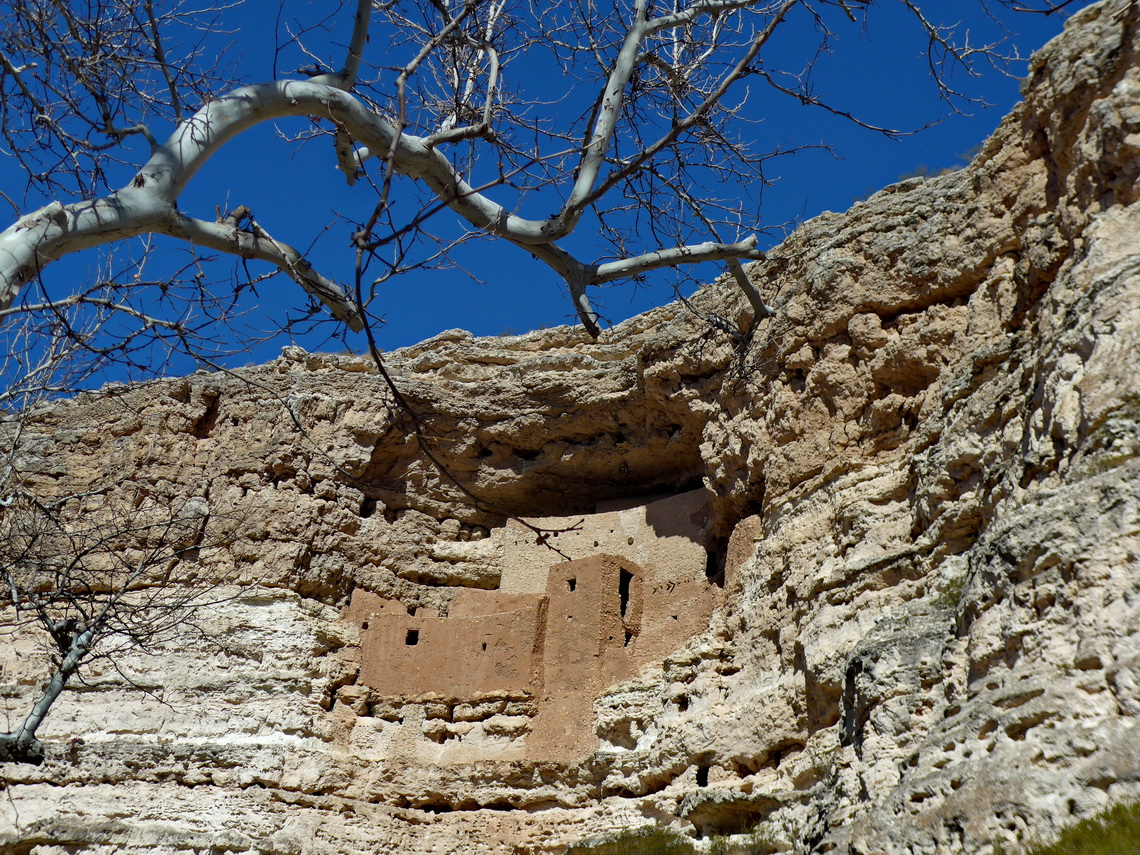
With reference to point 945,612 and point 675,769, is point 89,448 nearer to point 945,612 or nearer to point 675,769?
point 675,769

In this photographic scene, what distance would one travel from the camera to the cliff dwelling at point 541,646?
1675 centimetres

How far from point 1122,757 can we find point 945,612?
4259mm

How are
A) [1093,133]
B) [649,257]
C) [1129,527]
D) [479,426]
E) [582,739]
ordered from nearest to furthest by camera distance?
[649,257]
[1129,527]
[1093,133]
[582,739]
[479,426]

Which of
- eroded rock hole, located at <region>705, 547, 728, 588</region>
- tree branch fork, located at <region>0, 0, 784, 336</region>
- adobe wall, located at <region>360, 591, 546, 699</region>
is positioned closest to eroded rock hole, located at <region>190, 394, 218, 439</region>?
adobe wall, located at <region>360, 591, 546, 699</region>

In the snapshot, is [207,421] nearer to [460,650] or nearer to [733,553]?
[460,650]

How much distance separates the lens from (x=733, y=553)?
1623cm

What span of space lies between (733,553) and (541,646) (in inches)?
126

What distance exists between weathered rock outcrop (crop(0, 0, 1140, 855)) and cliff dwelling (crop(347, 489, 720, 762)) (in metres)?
0.07

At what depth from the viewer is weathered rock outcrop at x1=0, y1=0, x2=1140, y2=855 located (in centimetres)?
766

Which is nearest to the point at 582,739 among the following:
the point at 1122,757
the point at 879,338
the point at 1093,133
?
the point at 879,338

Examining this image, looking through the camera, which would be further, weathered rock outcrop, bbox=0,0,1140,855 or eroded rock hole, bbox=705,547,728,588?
eroded rock hole, bbox=705,547,728,588

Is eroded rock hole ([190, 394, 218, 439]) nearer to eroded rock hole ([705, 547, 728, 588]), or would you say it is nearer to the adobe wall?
the adobe wall

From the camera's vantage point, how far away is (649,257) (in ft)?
18.7

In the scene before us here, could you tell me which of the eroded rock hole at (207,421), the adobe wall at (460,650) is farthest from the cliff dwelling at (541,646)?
the eroded rock hole at (207,421)
